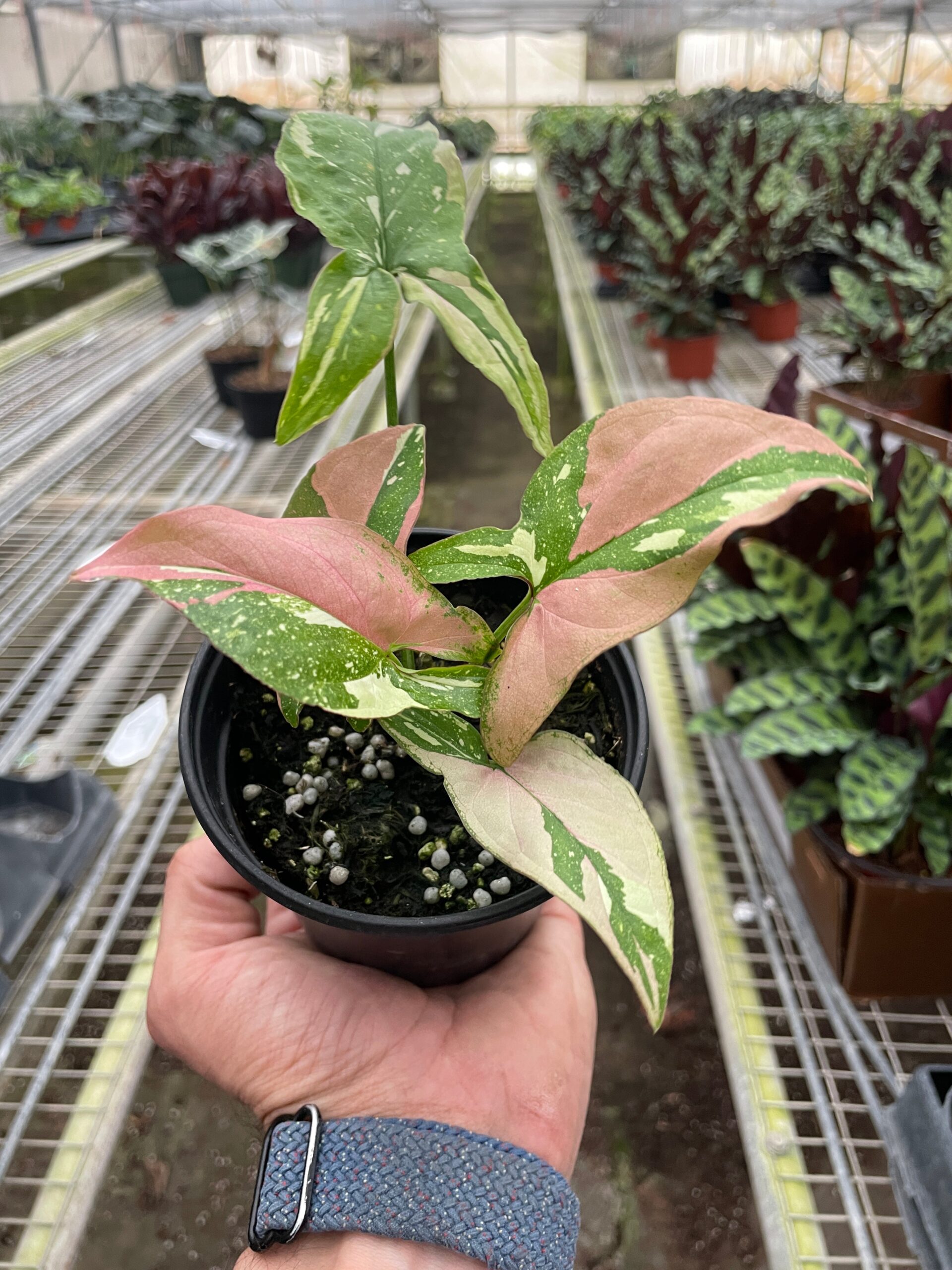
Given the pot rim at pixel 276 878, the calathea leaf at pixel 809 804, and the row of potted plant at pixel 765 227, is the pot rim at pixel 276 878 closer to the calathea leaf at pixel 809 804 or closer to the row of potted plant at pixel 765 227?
the calathea leaf at pixel 809 804

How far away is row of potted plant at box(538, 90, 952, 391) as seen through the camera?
1.50m

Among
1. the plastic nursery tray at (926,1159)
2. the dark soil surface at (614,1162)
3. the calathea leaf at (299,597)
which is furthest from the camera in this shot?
the dark soil surface at (614,1162)

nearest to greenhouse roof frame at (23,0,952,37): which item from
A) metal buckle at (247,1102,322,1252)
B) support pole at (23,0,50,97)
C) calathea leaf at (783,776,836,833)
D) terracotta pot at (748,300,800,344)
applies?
support pole at (23,0,50,97)

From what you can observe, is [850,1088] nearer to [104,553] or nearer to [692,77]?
[104,553]

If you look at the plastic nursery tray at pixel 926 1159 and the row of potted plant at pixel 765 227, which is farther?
the row of potted plant at pixel 765 227

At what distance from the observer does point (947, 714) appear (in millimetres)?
656

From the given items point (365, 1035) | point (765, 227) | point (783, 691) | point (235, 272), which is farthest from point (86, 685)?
point (765, 227)

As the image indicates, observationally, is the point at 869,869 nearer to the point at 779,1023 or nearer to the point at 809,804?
the point at 809,804

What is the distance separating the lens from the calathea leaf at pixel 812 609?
31.1 inches

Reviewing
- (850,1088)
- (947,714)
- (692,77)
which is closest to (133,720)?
(947,714)

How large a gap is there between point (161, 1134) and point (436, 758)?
958 mm

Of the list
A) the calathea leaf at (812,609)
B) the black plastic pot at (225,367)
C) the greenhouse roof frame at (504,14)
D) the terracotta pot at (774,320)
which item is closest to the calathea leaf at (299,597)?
the calathea leaf at (812,609)

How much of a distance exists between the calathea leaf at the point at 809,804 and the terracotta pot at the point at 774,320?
4.59 feet

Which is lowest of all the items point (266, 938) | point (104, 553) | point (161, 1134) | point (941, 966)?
point (161, 1134)
